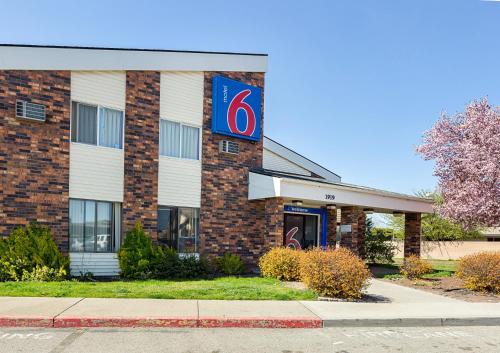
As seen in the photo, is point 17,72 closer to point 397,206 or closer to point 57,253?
point 57,253

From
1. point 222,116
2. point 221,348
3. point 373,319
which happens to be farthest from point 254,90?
point 221,348

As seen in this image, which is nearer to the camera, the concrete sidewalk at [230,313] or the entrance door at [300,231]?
the concrete sidewalk at [230,313]

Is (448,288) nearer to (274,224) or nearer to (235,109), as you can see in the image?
(274,224)

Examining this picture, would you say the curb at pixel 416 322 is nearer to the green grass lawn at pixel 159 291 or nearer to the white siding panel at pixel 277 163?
the green grass lawn at pixel 159 291

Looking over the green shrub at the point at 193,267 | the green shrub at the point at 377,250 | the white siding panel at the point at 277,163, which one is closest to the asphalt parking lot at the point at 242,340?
the green shrub at the point at 193,267

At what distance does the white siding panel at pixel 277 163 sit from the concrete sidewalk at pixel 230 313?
915cm

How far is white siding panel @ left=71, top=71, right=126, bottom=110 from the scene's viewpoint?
45.2 feet

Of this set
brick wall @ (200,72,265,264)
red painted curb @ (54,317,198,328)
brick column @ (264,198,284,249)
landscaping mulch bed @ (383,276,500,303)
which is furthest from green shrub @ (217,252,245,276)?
red painted curb @ (54,317,198,328)

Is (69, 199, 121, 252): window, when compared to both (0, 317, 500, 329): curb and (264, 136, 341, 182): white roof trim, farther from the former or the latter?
(264, 136, 341, 182): white roof trim

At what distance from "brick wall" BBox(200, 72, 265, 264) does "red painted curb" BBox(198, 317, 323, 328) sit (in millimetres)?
7783

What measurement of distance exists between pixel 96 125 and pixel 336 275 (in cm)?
830

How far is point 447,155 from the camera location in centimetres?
1766

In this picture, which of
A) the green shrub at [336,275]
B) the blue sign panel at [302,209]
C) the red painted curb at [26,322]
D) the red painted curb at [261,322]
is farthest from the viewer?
the blue sign panel at [302,209]

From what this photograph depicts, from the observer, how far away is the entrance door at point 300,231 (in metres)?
19.0
